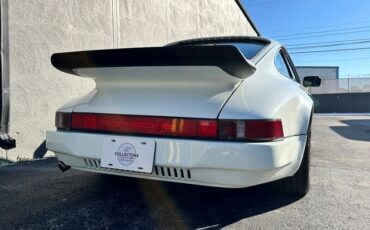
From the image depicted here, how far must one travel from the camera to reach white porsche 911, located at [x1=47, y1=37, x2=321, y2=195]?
2238 millimetres

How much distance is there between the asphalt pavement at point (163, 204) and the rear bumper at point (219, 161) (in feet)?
1.36

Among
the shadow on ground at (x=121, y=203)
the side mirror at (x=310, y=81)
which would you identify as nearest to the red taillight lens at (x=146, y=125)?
the shadow on ground at (x=121, y=203)

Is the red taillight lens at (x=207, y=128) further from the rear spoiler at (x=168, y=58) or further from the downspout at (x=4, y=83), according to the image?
the downspout at (x=4, y=83)

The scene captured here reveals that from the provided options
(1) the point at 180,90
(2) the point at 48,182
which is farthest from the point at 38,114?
(1) the point at 180,90

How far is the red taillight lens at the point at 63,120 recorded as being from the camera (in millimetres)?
2760

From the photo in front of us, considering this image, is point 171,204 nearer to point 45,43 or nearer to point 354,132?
point 45,43

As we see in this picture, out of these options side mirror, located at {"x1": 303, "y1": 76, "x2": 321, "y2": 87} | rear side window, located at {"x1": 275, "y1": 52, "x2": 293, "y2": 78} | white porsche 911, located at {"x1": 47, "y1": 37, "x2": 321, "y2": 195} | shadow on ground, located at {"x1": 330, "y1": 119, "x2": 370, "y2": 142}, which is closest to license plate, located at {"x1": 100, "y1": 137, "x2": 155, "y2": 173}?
white porsche 911, located at {"x1": 47, "y1": 37, "x2": 321, "y2": 195}

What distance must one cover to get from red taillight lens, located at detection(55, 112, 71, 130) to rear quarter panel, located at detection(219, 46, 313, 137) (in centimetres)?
118

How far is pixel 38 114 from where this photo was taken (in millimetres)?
4984

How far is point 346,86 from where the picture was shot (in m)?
30.3

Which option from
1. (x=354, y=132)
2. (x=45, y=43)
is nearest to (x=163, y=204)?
(x=45, y=43)

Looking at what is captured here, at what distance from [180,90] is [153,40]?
5651mm

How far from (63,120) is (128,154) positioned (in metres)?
0.68

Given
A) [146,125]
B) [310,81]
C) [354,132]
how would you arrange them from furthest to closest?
[354,132]
[310,81]
[146,125]
